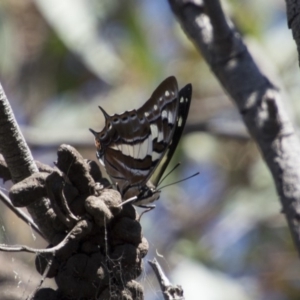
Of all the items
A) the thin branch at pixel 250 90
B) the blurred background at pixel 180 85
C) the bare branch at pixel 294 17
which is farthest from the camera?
the blurred background at pixel 180 85

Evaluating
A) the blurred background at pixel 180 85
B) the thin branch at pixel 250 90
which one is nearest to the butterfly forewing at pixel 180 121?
the thin branch at pixel 250 90

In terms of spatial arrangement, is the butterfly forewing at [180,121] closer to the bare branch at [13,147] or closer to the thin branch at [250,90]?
the thin branch at [250,90]

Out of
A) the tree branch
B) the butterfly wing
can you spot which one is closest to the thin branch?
the butterfly wing

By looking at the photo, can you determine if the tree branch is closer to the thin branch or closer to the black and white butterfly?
the black and white butterfly

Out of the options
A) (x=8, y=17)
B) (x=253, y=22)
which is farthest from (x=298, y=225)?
(x=8, y=17)

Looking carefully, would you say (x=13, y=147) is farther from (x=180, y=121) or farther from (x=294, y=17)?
(x=180, y=121)

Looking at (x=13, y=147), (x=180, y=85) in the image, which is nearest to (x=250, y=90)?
(x=13, y=147)

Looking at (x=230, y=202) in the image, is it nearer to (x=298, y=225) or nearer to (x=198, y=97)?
(x=198, y=97)
